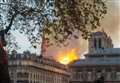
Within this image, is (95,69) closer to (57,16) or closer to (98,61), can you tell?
(98,61)

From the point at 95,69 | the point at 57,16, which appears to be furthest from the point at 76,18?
the point at 95,69

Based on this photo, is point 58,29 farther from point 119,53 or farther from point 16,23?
point 119,53

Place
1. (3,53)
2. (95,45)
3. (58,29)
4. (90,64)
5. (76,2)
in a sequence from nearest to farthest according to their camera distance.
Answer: (3,53)
(76,2)
(58,29)
(90,64)
(95,45)

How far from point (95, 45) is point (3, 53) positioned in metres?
179

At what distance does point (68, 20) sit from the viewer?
2453cm

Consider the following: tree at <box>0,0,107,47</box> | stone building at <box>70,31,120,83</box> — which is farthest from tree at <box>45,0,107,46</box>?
stone building at <box>70,31,120,83</box>

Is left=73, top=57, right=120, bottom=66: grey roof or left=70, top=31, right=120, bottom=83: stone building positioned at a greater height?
left=73, top=57, right=120, bottom=66: grey roof

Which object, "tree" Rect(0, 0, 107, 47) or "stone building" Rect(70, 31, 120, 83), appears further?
"stone building" Rect(70, 31, 120, 83)

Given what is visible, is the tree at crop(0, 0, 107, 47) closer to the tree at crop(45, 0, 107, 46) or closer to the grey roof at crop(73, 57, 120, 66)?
the tree at crop(45, 0, 107, 46)

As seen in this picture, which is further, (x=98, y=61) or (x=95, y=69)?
(x=98, y=61)

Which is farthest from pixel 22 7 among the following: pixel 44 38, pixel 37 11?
pixel 44 38

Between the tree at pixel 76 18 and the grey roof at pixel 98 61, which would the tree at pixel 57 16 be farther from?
the grey roof at pixel 98 61

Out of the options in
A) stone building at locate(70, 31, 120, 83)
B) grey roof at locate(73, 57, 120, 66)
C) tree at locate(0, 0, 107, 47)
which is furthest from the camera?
grey roof at locate(73, 57, 120, 66)

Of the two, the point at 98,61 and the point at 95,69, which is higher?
the point at 98,61
